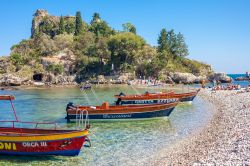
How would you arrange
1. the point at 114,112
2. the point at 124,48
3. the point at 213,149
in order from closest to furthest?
1. the point at 213,149
2. the point at 114,112
3. the point at 124,48

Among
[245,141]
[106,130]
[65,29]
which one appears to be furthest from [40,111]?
[65,29]

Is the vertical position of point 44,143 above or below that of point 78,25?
below

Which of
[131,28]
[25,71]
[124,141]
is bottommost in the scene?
[124,141]

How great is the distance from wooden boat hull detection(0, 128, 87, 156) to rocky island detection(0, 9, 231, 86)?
2815 inches

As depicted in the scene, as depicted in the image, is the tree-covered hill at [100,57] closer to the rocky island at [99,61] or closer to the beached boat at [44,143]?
the rocky island at [99,61]

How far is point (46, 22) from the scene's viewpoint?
5359 inches

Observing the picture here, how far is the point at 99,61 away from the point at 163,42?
22.9m

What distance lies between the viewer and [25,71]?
93.8m

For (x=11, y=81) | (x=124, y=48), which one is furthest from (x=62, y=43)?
(x=11, y=81)

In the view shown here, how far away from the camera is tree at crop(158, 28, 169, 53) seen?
106 m

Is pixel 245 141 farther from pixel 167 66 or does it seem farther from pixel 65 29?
pixel 65 29

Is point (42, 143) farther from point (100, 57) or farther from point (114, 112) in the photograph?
point (100, 57)

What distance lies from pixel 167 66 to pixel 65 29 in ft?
156

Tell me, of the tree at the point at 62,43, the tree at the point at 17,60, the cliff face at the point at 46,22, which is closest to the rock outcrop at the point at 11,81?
the tree at the point at 17,60
